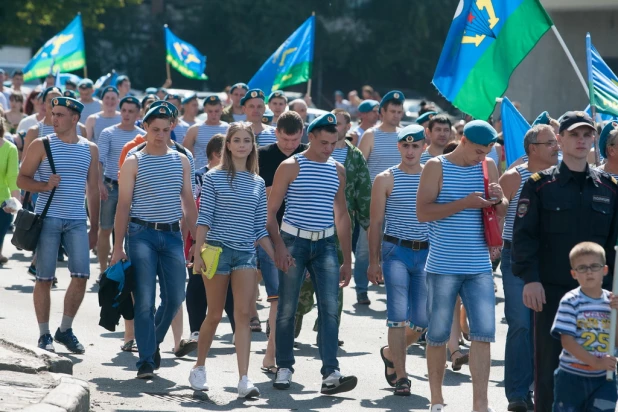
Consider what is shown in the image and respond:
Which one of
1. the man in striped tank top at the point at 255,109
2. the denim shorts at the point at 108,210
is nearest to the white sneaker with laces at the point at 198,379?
the man in striped tank top at the point at 255,109

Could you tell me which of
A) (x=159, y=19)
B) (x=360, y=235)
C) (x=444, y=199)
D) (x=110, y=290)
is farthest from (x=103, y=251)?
(x=159, y=19)

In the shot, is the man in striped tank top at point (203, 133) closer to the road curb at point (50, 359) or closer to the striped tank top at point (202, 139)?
the striped tank top at point (202, 139)

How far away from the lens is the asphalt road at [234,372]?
808cm

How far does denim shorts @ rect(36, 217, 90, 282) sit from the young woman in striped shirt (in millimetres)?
1635

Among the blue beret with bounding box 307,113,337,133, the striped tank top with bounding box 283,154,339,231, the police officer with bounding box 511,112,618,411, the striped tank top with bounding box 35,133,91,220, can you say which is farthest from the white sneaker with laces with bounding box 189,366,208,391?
the police officer with bounding box 511,112,618,411

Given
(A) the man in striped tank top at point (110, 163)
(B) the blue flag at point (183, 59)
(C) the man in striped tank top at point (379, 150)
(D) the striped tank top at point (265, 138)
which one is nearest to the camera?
(D) the striped tank top at point (265, 138)

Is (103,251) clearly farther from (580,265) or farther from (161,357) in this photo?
(580,265)

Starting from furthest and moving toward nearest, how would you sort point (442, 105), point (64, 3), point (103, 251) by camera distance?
point (442, 105), point (64, 3), point (103, 251)

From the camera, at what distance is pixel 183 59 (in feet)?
75.3

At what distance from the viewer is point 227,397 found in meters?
8.20

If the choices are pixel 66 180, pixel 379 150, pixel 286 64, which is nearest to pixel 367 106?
pixel 379 150

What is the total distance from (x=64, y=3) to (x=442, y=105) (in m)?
18.0

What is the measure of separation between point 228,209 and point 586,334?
10.0 feet

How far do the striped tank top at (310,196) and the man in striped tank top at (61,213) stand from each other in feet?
6.63
